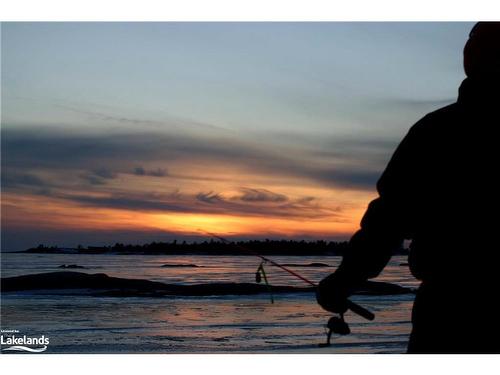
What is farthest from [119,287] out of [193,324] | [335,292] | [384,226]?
[384,226]

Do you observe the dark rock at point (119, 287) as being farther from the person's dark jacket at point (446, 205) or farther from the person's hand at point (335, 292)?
the person's dark jacket at point (446, 205)

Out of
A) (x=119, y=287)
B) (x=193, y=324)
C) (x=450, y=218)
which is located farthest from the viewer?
(x=119, y=287)

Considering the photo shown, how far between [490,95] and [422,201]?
0.37 metres

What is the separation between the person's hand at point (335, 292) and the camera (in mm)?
2324

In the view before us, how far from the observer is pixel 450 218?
7.32 ft

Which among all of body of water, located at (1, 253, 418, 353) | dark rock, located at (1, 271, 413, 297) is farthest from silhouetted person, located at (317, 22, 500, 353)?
dark rock, located at (1, 271, 413, 297)

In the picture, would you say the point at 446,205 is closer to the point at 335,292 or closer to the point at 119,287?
the point at 335,292

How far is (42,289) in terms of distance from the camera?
62.3 ft

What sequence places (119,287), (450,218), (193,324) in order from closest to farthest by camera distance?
(450,218), (193,324), (119,287)

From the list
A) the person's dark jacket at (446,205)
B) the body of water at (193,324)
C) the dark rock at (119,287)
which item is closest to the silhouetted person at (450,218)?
the person's dark jacket at (446,205)

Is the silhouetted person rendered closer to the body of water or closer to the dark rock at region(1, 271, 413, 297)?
the body of water

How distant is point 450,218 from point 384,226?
185mm

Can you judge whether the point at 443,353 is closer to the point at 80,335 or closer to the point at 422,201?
the point at 422,201
